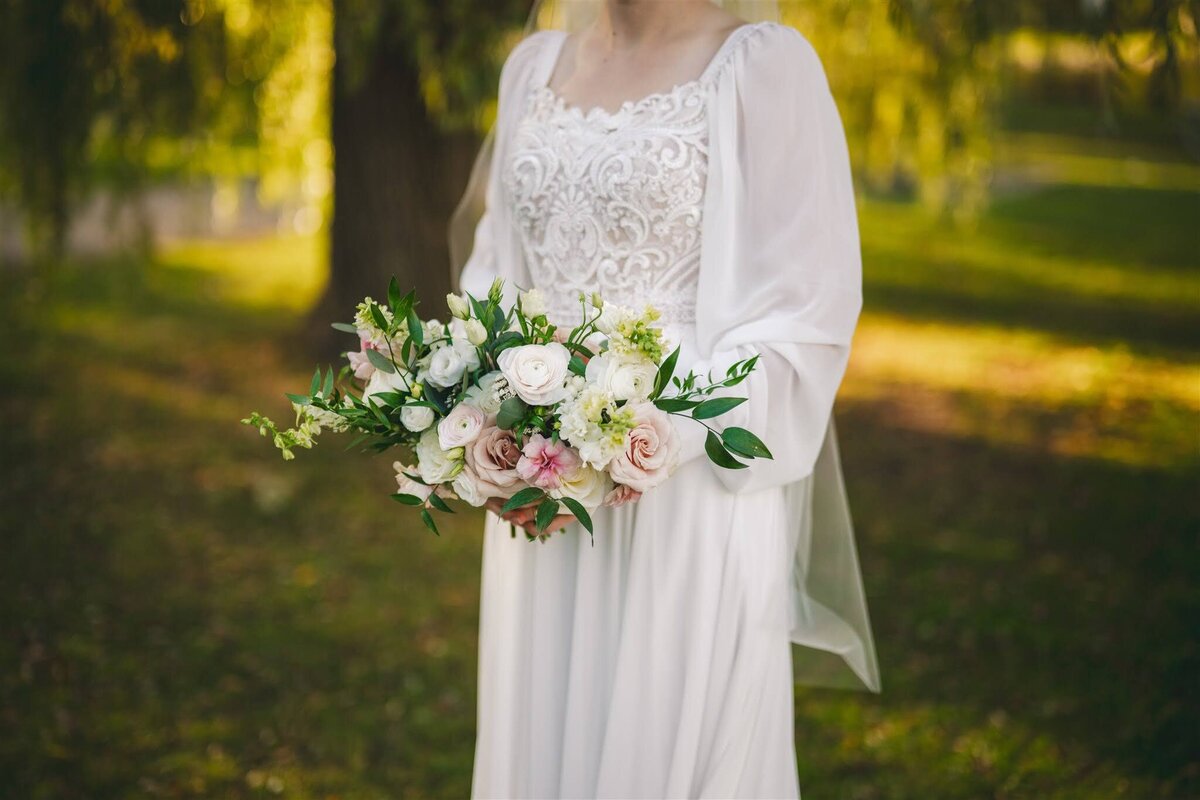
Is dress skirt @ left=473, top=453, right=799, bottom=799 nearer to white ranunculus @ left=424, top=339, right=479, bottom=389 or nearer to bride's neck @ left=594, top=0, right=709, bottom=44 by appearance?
white ranunculus @ left=424, top=339, right=479, bottom=389

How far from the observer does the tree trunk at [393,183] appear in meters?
6.66

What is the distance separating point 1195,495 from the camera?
596cm

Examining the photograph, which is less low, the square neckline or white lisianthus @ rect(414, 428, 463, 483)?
the square neckline

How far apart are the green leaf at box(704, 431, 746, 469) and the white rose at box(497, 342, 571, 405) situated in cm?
29

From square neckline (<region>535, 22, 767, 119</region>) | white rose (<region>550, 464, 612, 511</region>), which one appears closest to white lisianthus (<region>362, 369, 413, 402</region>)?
white rose (<region>550, 464, 612, 511</region>)

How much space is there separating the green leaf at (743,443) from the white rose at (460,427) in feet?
1.34

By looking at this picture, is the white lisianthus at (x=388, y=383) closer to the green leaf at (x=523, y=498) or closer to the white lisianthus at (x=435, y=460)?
the white lisianthus at (x=435, y=460)

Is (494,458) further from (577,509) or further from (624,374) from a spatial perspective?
(624,374)

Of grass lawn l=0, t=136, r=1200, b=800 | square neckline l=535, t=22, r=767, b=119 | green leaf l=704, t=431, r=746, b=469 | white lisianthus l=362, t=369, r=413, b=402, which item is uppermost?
square neckline l=535, t=22, r=767, b=119

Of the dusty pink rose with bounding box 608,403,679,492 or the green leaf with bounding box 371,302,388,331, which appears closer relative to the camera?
the dusty pink rose with bounding box 608,403,679,492

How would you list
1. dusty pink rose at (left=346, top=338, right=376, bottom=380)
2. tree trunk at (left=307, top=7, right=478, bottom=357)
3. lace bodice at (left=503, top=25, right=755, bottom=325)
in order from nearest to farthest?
dusty pink rose at (left=346, top=338, right=376, bottom=380) < lace bodice at (left=503, top=25, right=755, bottom=325) < tree trunk at (left=307, top=7, right=478, bottom=357)

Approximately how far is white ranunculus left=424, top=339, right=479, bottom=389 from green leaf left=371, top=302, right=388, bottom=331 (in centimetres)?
11

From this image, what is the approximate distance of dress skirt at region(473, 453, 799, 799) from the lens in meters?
2.16

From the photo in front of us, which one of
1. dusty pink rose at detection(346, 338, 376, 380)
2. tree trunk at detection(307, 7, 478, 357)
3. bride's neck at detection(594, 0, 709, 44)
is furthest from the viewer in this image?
tree trunk at detection(307, 7, 478, 357)
